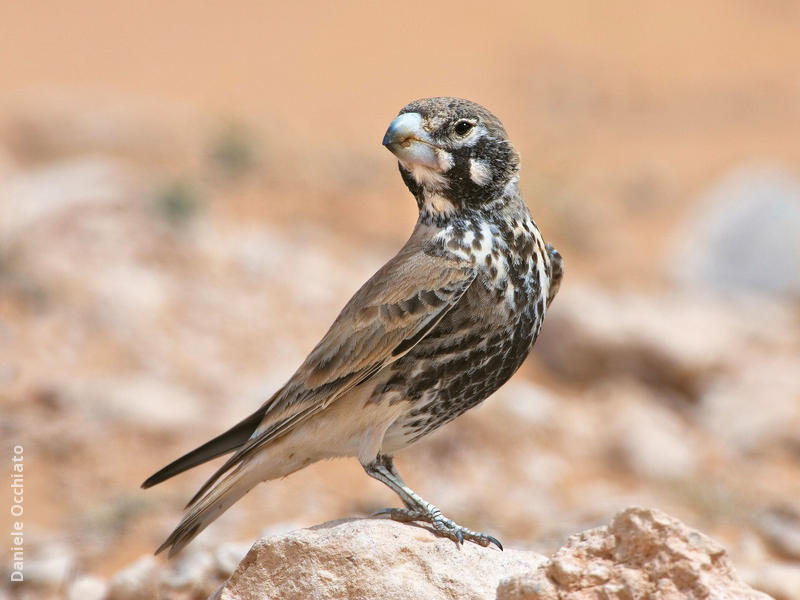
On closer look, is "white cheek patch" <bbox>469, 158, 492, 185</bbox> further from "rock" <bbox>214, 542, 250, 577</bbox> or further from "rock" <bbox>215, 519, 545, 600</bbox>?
"rock" <bbox>214, 542, 250, 577</bbox>

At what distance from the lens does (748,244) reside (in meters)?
15.6

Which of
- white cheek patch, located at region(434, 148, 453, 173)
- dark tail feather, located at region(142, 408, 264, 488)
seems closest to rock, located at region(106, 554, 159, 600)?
dark tail feather, located at region(142, 408, 264, 488)

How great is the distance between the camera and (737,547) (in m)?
8.02

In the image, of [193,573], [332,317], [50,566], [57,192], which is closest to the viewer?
[193,573]

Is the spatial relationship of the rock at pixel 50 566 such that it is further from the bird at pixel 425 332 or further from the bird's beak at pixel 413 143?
the bird's beak at pixel 413 143

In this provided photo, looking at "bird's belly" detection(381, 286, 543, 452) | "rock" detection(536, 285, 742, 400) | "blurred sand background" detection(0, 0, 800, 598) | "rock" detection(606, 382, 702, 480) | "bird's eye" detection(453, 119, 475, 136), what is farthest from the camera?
"rock" detection(536, 285, 742, 400)

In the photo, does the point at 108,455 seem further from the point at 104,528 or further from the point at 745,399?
the point at 745,399

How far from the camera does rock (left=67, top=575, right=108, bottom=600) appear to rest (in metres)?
6.62

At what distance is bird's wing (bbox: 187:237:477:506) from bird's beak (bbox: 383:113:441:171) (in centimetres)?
44

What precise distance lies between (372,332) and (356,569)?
1.18 metres

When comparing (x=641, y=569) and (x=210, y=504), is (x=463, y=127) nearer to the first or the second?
(x=210, y=504)

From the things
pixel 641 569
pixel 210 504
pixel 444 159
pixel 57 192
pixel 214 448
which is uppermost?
pixel 57 192

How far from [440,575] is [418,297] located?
1.30 meters

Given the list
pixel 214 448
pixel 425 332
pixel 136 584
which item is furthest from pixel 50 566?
pixel 425 332
